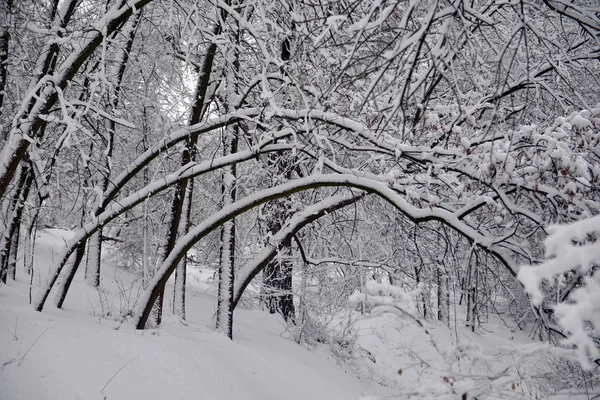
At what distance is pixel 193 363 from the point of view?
4.61 m

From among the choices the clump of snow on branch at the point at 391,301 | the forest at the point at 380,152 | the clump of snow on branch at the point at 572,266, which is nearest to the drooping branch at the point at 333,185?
the forest at the point at 380,152

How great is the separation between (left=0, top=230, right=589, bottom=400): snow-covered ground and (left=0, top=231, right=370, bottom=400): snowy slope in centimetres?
1

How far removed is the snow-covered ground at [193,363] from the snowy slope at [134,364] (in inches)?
0.4

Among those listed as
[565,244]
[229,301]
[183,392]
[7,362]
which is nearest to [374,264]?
[229,301]

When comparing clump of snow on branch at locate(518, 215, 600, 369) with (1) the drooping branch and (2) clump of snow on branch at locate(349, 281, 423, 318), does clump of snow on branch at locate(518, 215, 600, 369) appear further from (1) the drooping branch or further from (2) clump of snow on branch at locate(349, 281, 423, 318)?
(1) the drooping branch

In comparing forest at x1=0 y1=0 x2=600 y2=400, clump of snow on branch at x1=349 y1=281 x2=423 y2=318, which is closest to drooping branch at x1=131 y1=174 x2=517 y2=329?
forest at x1=0 y1=0 x2=600 y2=400

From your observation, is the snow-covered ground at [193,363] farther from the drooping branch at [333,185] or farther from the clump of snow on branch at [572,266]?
the drooping branch at [333,185]

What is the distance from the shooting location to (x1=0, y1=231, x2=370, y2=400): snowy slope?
135 inches

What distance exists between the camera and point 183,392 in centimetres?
402

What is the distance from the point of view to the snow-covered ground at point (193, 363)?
1.84 meters

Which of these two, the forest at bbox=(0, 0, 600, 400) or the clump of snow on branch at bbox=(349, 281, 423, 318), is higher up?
the forest at bbox=(0, 0, 600, 400)

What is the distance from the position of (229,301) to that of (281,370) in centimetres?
133

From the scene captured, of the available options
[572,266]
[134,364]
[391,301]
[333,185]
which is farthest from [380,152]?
[134,364]

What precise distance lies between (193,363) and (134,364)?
0.74 metres
